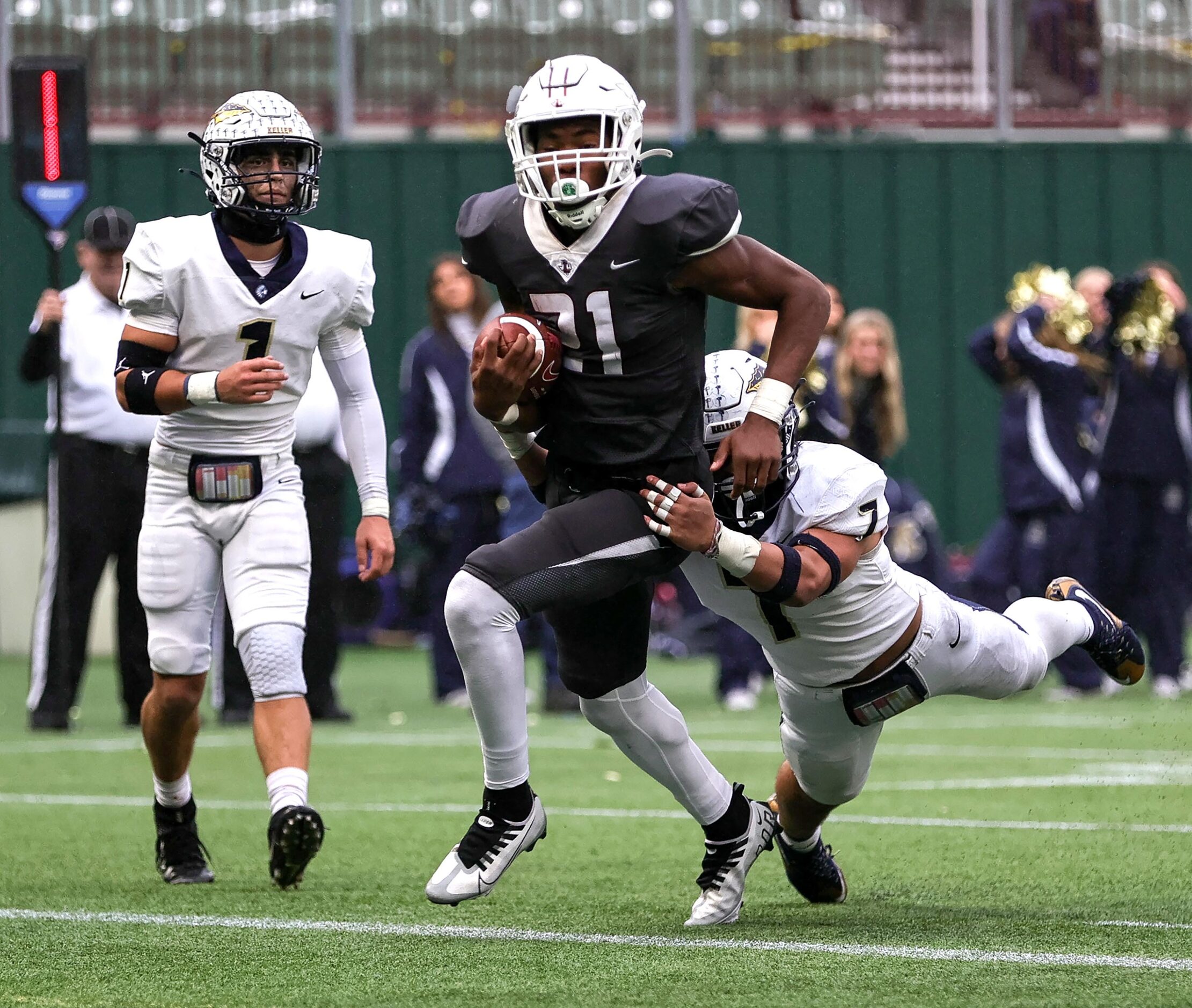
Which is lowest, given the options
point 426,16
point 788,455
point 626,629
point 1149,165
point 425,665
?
point 425,665

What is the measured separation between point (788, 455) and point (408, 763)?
3730mm

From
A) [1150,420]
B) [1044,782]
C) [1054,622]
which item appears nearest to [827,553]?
[1054,622]

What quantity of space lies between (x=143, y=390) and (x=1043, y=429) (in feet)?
20.5

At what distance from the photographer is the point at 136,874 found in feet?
17.8

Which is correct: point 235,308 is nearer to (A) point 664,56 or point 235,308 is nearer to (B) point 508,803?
(B) point 508,803

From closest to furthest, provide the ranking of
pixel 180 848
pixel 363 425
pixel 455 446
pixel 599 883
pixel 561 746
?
pixel 599 883
pixel 180 848
pixel 363 425
pixel 561 746
pixel 455 446

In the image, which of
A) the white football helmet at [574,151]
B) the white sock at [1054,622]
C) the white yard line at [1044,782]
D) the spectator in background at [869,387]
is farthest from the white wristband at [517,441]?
the spectator in background at [869,387]

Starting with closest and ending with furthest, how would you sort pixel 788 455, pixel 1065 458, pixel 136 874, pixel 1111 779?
pixel 788 455 → pixel 136 874 → pixel 1111 779 → pixel 1065 458

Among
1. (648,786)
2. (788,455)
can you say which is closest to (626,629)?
(788,455)

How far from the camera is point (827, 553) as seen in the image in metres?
4.36

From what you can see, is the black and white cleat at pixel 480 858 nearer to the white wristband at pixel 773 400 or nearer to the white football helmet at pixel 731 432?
the white football helmet at pixel 731 432

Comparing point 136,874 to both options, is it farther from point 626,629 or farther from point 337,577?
point 337,577

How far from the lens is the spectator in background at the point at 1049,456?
10.3 m

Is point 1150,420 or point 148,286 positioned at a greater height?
point 148,286
